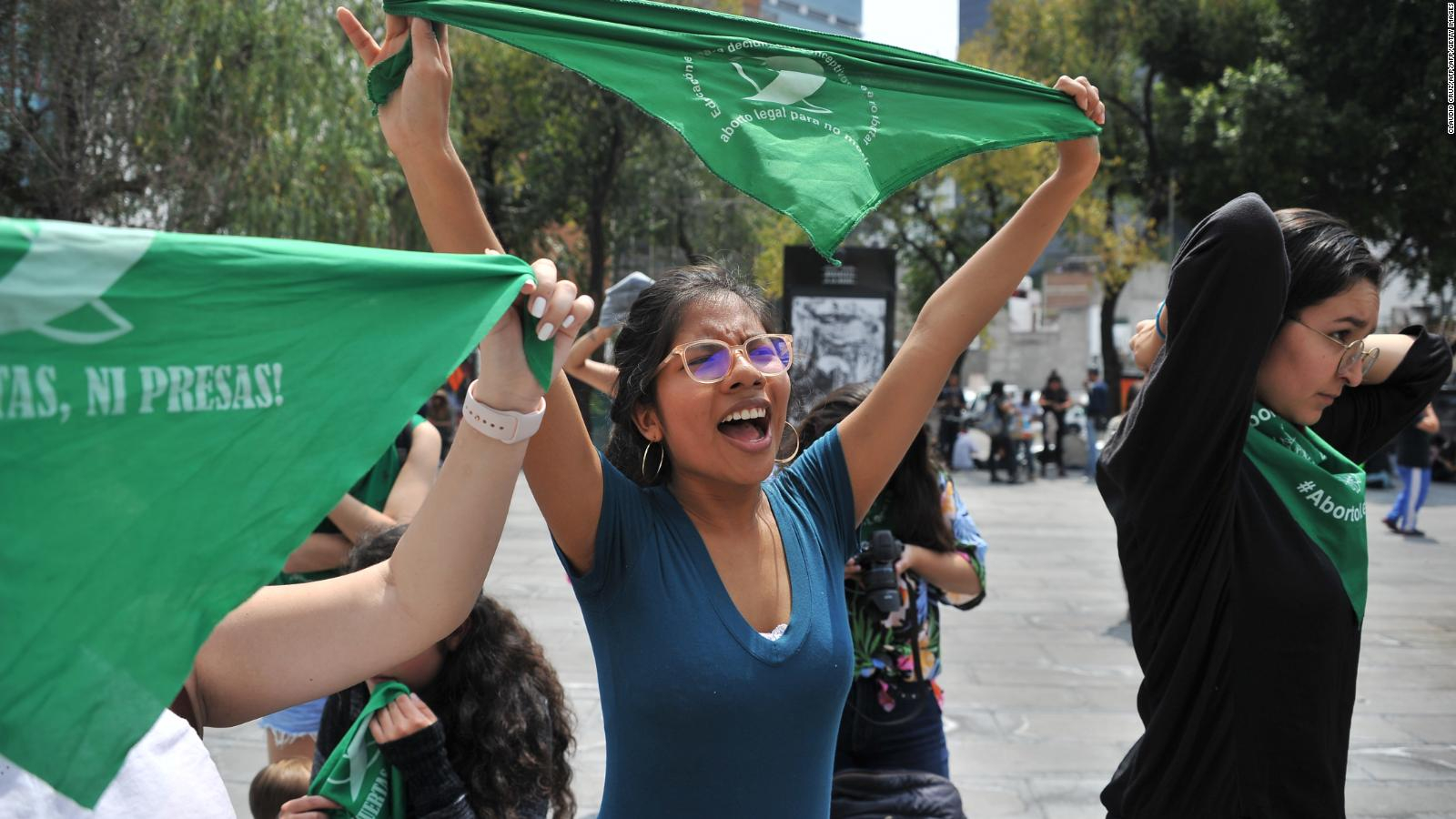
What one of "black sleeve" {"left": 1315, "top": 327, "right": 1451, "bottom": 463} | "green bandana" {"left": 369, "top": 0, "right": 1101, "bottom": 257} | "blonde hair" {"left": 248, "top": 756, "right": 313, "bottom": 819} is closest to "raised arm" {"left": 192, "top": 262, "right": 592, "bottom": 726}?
"green bandana" {"left": 369, "top": 0, "right": 1101, "bottom": 257}

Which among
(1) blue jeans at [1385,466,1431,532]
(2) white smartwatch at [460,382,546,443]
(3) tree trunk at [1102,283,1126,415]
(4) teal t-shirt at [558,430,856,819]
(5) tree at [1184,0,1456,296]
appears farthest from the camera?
(3) tree trunk at [1102,283,1126,415]

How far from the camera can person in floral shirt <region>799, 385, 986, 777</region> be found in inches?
129

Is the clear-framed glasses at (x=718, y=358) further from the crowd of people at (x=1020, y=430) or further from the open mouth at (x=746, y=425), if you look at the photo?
the crowd of people at (x=1020, y=430)

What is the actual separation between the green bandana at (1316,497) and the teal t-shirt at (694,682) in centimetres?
82

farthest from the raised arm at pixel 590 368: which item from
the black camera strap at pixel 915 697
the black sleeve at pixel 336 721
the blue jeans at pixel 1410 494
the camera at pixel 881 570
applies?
the blue jeans at pixel 1410 494

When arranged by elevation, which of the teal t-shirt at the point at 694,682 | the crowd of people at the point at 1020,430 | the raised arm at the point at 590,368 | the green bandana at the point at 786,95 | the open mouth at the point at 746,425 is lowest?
the crowd of people at the point at 1020,430

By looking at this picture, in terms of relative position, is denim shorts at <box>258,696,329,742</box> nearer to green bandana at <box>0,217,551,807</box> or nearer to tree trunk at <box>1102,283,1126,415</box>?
green bandana at <box>0,217,551,807</box>

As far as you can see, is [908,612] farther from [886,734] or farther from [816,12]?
[816,12]

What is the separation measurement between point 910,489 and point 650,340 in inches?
72.2

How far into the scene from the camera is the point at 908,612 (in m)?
3.55

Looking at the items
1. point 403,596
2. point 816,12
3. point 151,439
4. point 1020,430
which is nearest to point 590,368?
point 403,596

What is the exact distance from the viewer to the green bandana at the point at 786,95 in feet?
6.29

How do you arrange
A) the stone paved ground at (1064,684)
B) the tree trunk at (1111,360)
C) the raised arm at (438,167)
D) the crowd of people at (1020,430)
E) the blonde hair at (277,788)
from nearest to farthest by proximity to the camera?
the raised arm at (438,167), the blonde hair at (277,788), the stone paved ground at (1064,684), the crowd of people at (1020,430), the tree trunk at (1111,360)

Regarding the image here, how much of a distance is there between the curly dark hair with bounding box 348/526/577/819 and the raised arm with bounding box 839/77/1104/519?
974 mm
